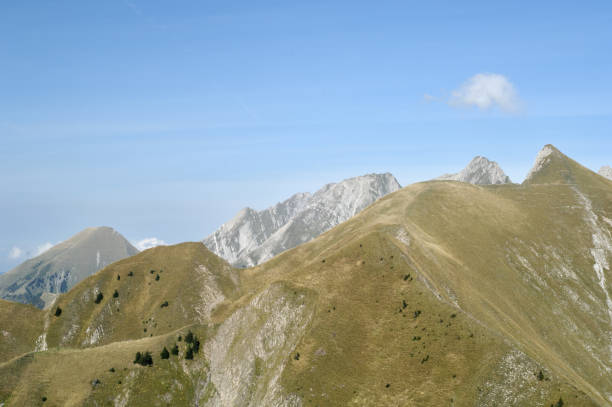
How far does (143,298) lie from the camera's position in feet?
496

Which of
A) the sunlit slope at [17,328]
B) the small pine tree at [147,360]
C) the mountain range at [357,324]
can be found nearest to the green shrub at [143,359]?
the small pine tree at [147,360]

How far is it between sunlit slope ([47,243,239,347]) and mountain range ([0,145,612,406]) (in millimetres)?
491

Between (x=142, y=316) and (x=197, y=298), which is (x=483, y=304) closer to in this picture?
(x=197, y=298)

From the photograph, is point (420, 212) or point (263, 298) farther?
point (420, 212)

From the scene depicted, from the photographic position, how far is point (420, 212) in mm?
177000

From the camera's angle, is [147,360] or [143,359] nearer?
[143,359]

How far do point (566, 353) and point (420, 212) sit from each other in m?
71.0

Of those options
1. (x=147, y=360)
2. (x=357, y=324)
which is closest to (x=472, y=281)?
(x=357, y=324)

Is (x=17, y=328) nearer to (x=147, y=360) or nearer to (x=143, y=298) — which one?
(x=143, y=298)

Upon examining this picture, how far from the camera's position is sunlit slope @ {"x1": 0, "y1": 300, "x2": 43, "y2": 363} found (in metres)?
134

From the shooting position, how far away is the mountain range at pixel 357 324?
261 ft

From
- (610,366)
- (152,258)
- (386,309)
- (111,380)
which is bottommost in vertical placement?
(610,366)

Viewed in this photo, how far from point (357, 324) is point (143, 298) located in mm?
89665

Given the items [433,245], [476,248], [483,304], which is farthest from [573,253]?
[483,304]
